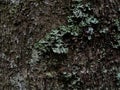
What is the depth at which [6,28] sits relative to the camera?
148 cm

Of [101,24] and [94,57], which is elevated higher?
[101,24]

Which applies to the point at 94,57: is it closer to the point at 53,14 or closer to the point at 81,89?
the point at 81,89

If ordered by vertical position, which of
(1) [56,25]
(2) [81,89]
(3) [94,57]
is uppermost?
(1) [56,25]

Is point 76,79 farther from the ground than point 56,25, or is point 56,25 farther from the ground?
point 56,25

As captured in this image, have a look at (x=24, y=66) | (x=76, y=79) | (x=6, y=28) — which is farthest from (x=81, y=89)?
(x=6, y=28)

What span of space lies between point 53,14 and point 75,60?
0.69ft

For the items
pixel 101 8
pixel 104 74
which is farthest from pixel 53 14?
pixel 104 74

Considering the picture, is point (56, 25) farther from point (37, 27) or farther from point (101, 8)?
point (101, 8)

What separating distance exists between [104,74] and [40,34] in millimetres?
303

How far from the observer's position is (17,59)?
1449 mm

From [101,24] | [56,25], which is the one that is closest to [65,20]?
[56,25]

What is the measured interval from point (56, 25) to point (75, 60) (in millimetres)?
164

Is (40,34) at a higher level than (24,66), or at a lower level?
higher

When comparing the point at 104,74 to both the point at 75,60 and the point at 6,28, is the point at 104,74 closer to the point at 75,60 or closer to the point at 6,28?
the point at 75,60
